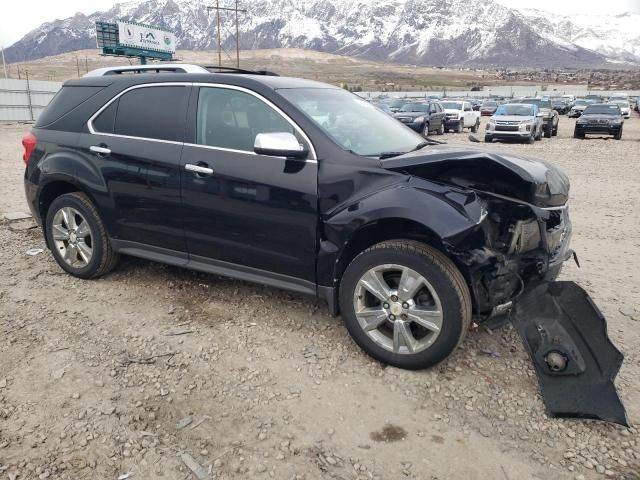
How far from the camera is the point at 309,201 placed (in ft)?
11.3

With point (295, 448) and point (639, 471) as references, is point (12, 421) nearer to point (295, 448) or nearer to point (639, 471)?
point (295, 448)

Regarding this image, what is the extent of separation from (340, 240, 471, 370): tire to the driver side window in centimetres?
109

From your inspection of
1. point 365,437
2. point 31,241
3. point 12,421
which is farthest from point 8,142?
point 365,437

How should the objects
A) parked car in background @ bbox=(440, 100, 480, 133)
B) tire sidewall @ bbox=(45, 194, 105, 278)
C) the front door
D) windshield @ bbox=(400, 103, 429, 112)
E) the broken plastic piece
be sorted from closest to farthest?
the broken plastic piece → the front door → tire sidewall @ bbox=(45, 194, 105, 278) → windshield @ bbox=(400, 103, 429, 112) → parked car in background @ bbox=(440, 100, 480, 133)

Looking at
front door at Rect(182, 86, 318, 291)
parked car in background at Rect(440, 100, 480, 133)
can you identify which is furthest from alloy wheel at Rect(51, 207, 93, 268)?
parked car in background at Rect(440, 100, 480, 133)

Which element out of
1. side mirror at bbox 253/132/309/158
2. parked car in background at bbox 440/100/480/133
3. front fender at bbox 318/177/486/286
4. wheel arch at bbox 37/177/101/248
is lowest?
parked car in background at bbox 440/100/480/133

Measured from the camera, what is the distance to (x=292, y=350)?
3.62 metres

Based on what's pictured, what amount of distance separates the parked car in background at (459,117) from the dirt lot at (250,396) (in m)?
21.8

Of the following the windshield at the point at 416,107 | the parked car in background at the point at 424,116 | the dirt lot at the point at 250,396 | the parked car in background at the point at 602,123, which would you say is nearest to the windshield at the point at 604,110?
the parked car in background at the point at 602,123

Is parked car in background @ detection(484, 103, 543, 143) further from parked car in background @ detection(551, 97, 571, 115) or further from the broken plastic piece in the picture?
parked car in background @ detection(551, 97, 571, 115)

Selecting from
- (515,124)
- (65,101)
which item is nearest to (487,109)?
(515,124)

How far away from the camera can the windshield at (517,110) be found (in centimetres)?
2078

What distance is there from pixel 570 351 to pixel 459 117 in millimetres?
23879

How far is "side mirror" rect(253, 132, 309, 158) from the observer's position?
3.31m
